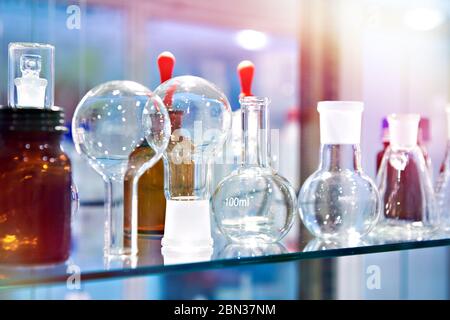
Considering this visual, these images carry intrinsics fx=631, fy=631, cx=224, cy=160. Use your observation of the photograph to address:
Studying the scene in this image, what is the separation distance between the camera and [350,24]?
1846mm

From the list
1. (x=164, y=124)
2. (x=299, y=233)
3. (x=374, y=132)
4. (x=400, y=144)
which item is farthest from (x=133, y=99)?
(x=374, y=132)

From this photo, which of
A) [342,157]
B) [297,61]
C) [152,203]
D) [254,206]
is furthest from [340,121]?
[297,61]

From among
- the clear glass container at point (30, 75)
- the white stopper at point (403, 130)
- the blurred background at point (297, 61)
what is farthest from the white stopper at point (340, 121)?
the blurred background at point (297, 61)

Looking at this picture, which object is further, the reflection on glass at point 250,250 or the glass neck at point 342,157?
the glass neck at point 342,157

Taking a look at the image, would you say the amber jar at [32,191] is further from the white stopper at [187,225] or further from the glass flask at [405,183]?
the glass flask at [405,183]

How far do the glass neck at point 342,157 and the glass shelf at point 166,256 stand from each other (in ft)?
0.32

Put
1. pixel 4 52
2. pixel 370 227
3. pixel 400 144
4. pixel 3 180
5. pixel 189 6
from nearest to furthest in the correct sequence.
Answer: pixel 3 180 < pixel 370 227 < pixel 400 144 < pixel 4 52 < pixel 189 6

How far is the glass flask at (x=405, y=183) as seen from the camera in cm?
88

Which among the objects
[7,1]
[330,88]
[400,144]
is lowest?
[400,144]

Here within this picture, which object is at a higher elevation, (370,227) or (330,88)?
(330,88)

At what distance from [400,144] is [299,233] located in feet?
0.65

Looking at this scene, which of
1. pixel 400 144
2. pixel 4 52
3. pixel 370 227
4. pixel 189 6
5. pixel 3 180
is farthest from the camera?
pixel 189 6

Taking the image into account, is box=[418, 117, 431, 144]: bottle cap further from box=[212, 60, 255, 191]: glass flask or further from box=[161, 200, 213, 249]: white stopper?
box=[161, 200, 213, 249]: white stopper

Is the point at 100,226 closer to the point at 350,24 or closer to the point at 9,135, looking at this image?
the point at 9,135
